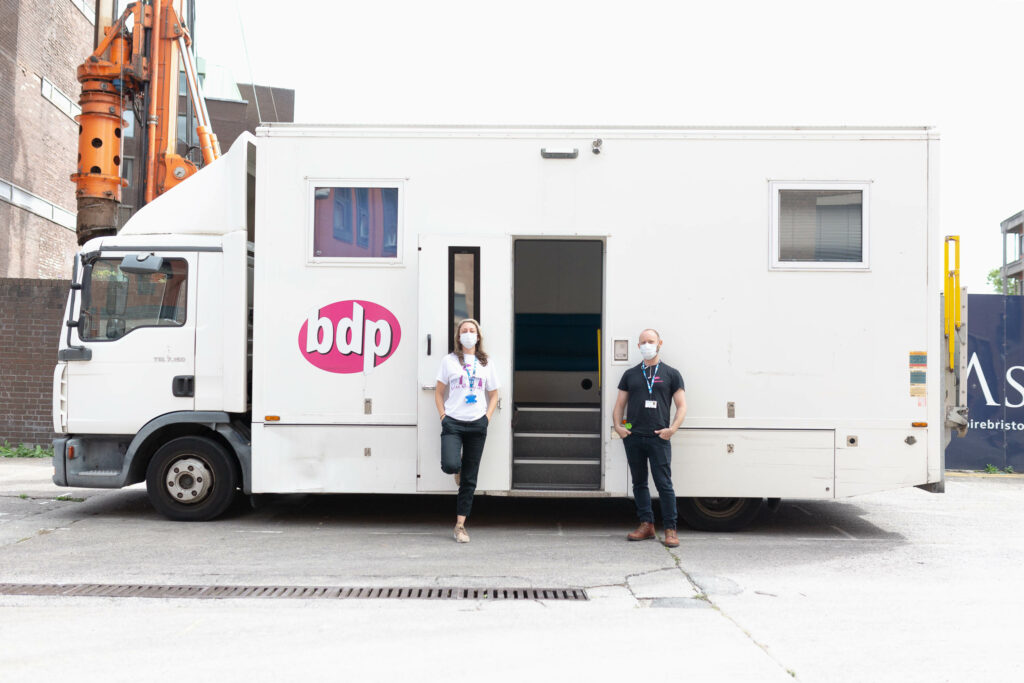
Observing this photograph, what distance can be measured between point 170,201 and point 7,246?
11737mm

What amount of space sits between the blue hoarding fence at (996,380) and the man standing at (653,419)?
6.86 metres

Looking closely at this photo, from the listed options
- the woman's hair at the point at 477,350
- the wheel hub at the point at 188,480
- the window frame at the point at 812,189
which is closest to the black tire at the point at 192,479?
the wheel hub at the point at 188,480

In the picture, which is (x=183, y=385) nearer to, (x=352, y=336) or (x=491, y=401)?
(x=352, y=336)

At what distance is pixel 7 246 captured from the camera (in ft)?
57.4

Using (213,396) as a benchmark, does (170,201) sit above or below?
above

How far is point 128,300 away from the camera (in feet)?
25.7

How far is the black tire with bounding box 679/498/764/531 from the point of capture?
25.1ft

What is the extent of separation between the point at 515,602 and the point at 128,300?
4598 millimetres

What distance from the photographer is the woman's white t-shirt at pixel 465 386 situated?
7.08 m

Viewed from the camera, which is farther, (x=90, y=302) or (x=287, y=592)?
(x=90, y=302)

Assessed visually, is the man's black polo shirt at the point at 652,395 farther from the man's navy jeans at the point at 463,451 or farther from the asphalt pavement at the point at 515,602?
the man's navy jeans at the point at 463,451

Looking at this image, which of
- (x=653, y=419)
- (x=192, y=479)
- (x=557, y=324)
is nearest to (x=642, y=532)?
(x=653, y=419)

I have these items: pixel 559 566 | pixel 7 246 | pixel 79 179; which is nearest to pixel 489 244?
pixel 559 566

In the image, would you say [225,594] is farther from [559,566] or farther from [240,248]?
[240,248]
